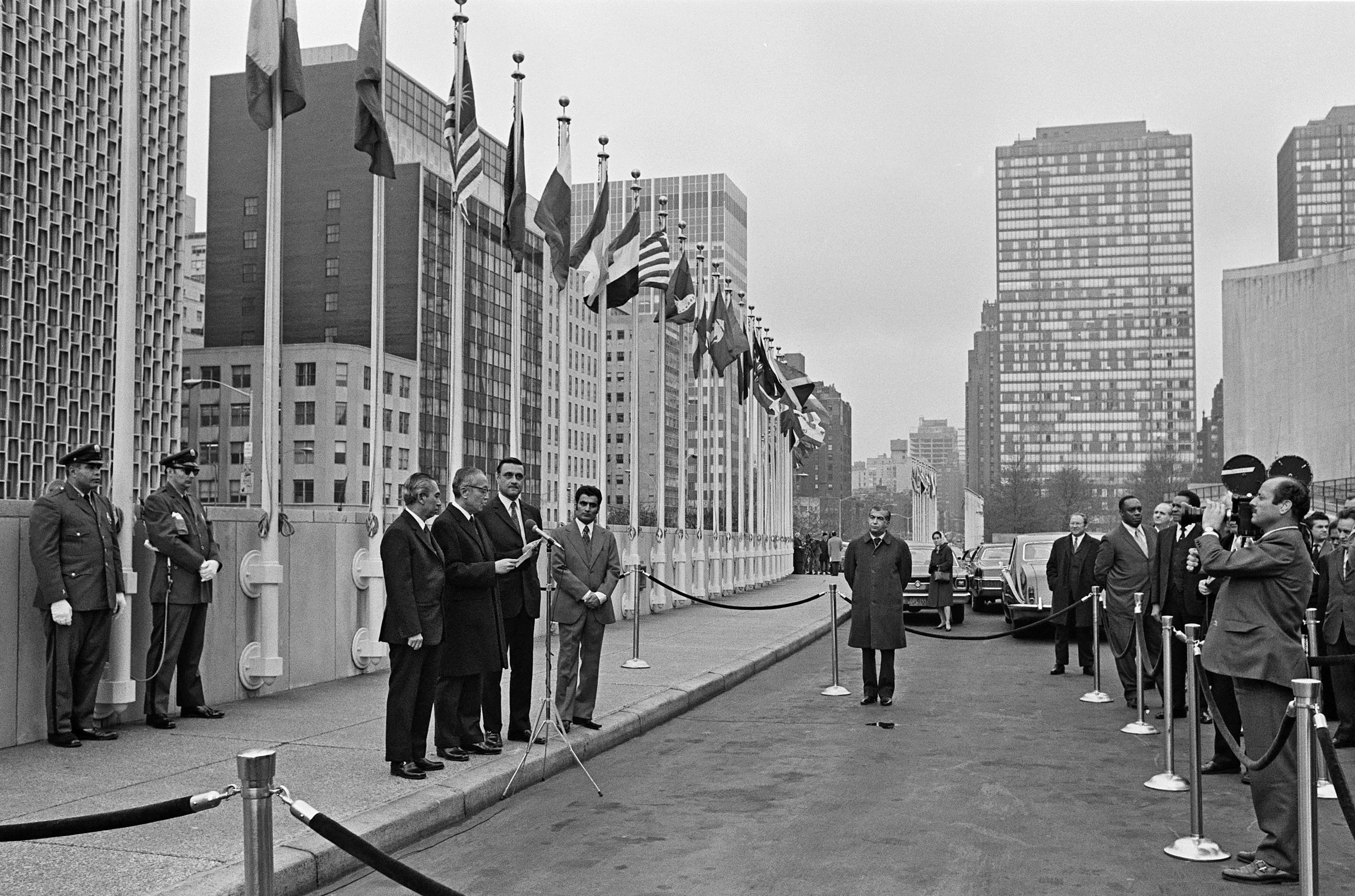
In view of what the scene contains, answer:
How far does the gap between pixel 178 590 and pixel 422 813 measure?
392cm

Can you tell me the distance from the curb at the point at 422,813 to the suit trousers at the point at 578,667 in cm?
27

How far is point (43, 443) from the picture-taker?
8275 centimetres

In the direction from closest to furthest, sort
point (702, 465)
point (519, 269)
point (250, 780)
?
point (250, 780), point (519, 269), point (702, 465)

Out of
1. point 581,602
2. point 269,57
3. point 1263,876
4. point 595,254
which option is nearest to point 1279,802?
point 1263,876

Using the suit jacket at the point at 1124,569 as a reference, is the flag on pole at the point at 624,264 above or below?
above

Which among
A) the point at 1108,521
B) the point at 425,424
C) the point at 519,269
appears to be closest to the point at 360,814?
the point at 519,269

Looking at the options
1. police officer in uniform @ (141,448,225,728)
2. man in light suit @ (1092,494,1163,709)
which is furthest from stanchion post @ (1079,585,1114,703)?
police officer in uniform @ (141,448,225,728)

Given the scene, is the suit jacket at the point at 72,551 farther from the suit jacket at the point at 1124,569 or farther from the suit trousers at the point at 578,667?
the suit jacket at the point at 1124,569

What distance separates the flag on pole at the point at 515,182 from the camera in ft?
53.8

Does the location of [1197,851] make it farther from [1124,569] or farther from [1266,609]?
[1124,569]

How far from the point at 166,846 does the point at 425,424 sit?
96.9m

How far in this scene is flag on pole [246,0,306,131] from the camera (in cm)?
1166

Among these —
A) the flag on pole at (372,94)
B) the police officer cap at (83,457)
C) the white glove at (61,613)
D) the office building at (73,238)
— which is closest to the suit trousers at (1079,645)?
the flag on pole at (372,94)

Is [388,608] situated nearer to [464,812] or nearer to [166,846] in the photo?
[464,812]
